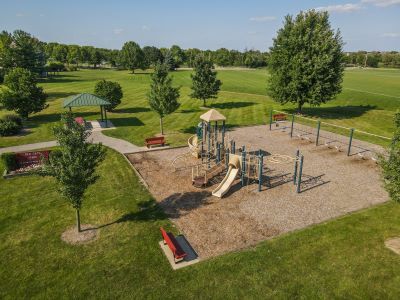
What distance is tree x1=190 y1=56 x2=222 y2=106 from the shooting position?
43.2m

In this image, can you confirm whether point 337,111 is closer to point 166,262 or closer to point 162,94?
point 162,94

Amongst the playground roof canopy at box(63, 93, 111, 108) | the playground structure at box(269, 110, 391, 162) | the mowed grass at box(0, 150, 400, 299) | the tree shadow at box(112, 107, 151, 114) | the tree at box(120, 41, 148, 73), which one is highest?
the tree at box(120, 41, 148, 73)

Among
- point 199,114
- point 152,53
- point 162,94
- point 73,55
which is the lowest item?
point 199,114

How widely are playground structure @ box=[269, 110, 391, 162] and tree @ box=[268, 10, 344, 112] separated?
3.54 m

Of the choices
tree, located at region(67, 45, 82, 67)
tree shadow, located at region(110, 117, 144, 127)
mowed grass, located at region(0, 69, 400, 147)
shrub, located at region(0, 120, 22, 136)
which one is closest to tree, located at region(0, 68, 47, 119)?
mowed grass, located at region(0, 69, 400, 147)

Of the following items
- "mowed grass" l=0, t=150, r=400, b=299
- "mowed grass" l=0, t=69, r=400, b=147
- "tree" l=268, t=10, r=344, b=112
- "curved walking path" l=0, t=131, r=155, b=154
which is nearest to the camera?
"mowed grass" l=0, t=150, r=400, b=299

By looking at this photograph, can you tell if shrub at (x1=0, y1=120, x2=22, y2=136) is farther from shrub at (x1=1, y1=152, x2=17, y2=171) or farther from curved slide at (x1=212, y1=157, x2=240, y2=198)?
curved slide at (x1=212, y1=157, x2=240, y2=198)

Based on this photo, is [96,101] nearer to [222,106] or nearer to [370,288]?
[222,106]

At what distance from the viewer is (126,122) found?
1432 inches

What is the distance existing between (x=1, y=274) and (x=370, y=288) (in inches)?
550

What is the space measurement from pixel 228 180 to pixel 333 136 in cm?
1718

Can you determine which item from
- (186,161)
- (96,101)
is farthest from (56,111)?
(186,161)

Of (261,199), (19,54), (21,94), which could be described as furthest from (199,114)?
(19,54)

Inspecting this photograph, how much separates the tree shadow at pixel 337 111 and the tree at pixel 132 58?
84.1 meters
